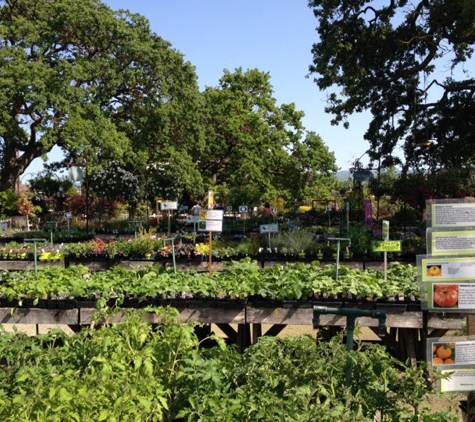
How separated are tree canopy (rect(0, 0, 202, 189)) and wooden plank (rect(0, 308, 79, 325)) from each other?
47.9 ft

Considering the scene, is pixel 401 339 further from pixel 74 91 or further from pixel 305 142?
pixel 305 142

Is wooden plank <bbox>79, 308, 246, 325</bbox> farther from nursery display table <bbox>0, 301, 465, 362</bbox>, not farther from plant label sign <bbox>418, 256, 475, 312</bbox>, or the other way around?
plant label sign <bbox>418, 256, 475, 312</bbox>

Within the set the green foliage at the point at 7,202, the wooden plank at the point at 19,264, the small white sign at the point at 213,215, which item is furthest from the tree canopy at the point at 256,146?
the small white sign at the point at 213,215

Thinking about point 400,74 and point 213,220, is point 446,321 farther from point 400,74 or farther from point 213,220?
point 400,74

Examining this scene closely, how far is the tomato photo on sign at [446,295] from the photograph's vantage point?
2.77 meters

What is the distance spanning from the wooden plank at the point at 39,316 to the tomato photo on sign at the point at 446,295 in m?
3.11

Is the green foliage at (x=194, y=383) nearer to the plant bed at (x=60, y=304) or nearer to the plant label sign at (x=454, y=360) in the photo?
the plant label sign at (x=454, y=360)

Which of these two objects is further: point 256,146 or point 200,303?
point 256,146

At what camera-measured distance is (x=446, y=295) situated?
110 inches

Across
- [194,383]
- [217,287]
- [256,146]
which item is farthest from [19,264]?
[256,146]

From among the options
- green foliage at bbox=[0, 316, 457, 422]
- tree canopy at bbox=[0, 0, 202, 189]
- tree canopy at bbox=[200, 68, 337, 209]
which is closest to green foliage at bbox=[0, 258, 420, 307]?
green foliage at bbox=[0, 316, 457, 422]

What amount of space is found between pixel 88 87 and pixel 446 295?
19545 mm

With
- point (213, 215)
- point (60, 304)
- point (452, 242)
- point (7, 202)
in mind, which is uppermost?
point (7, 202)

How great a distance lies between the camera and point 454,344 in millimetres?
2748
